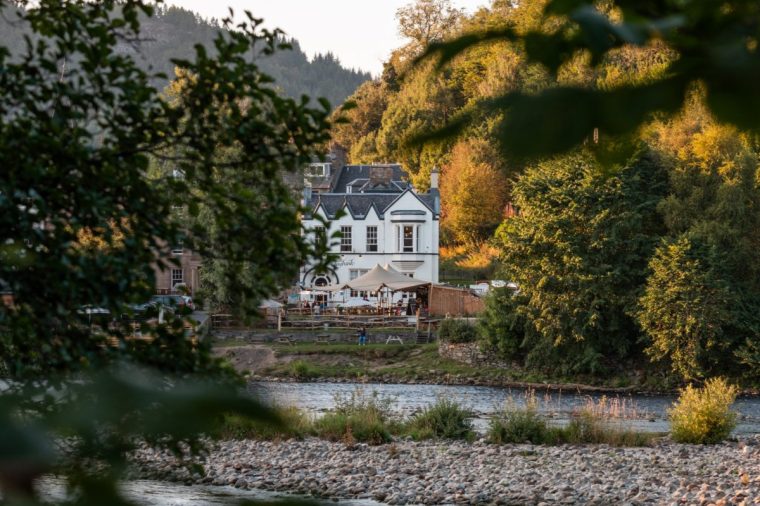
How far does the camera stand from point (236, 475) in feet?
54.5

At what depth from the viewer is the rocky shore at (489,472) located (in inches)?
603

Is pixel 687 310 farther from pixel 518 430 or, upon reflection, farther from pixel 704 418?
pixel 518 430

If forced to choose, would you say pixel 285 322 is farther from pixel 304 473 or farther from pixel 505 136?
pixel 505 136

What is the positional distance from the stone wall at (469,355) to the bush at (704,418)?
17768 millimetres

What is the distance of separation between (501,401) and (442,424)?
32.8 ft

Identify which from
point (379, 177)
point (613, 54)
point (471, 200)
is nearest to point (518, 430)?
point (613, 54)

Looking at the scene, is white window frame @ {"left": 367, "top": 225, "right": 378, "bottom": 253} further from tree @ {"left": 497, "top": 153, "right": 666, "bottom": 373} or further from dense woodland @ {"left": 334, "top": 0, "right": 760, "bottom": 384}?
tree @ {"left": 497, "top": 153, "right": 666, "bottom": 373}

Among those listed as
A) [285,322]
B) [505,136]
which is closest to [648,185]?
[285,322]

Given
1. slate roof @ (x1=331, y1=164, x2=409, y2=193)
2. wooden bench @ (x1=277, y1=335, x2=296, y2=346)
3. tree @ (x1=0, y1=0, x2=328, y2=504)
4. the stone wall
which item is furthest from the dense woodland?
slate roof @ (x1=331, y1=164, x2=409, y2=193)

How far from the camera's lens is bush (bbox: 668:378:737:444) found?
2109cm

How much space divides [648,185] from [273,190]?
35095 millimetres

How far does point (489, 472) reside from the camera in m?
17.0

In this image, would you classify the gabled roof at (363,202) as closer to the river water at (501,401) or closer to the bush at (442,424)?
the river water at (501,401)

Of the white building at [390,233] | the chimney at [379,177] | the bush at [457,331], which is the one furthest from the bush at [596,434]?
Result: the chimney at [379,177]
